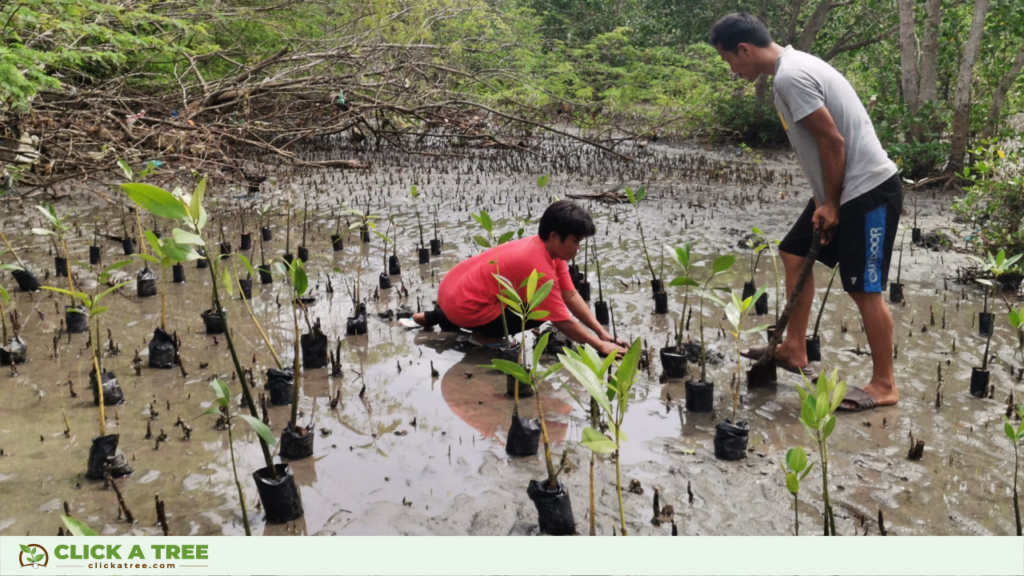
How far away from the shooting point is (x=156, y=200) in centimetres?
203

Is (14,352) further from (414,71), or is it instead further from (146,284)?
(414,71)

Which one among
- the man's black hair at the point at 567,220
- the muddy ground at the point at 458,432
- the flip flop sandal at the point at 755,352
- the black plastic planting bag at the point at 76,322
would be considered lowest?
the muddy ground at the point at 458,432

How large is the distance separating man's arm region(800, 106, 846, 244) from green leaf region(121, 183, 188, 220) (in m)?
2.51

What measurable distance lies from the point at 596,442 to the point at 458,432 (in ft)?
5.12

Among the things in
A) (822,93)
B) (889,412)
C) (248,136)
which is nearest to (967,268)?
(889,412)

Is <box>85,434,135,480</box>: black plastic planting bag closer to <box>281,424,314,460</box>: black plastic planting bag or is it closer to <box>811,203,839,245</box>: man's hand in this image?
<box>281,424,314,460</box>: black plastic planting bag

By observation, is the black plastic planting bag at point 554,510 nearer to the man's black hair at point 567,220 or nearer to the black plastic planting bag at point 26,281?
the man's black hair at point 567,220

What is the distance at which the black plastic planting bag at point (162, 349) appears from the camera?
396 cm

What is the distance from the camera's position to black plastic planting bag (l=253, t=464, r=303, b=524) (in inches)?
100

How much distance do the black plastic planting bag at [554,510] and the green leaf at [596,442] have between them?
0.64m

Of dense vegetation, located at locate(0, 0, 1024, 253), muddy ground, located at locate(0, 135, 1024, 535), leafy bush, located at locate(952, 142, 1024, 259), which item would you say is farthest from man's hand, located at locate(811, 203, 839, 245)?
dense vegetation, located at locate(0, 0, 1024, 253)

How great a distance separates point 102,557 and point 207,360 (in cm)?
214

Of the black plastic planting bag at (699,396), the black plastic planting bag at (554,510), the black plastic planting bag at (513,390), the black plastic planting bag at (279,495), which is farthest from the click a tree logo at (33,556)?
the black plastic planting bag at (699,396)

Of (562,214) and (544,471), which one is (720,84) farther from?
(544,471)
